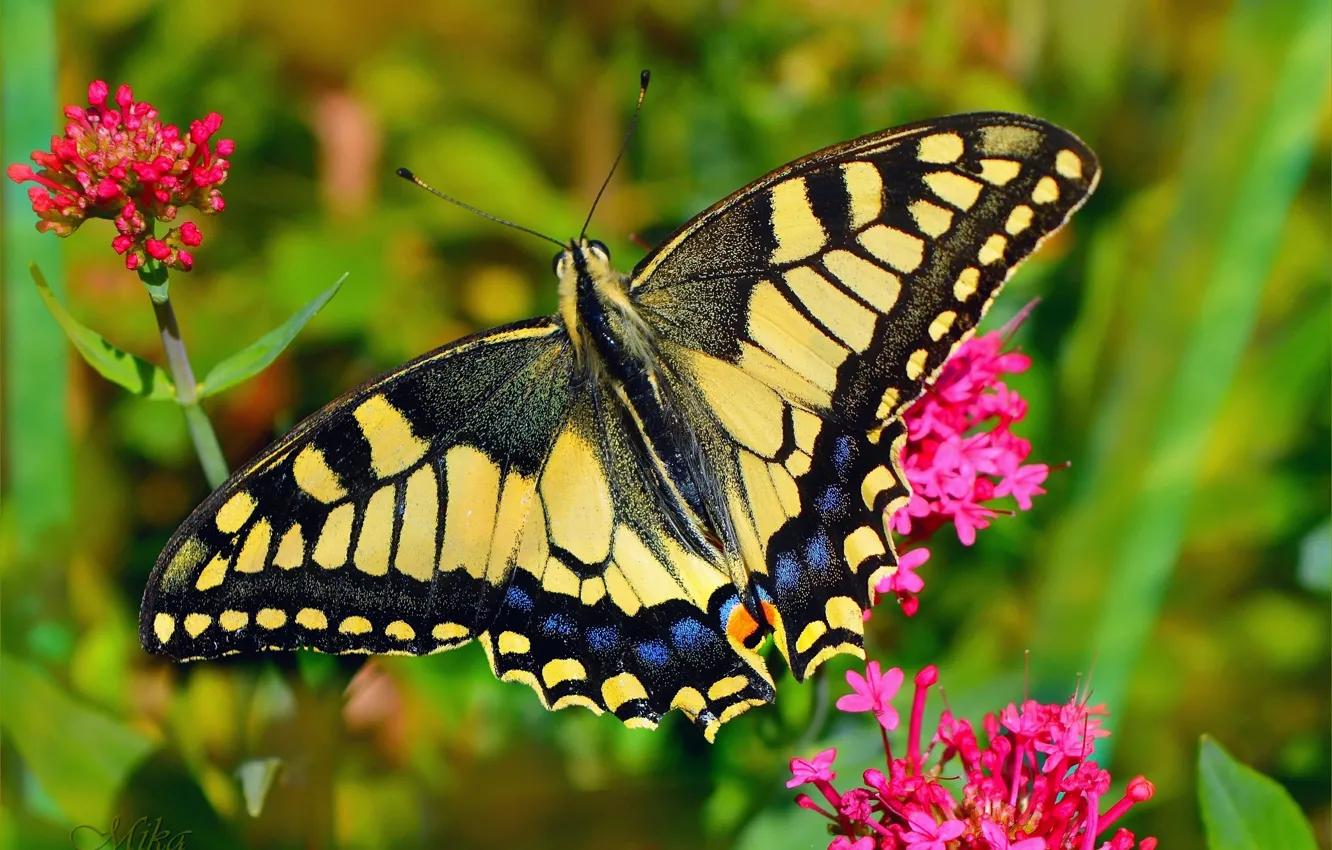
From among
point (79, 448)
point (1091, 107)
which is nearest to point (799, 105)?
point (1091, 107)

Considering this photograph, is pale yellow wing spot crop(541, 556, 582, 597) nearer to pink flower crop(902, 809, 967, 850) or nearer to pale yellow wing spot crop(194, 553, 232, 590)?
pale yellow wing spot crop(194, 553, 232, 590)

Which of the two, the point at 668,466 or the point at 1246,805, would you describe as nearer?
the point at 1246,805

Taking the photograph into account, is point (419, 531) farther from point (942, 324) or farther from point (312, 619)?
point (942, 324)

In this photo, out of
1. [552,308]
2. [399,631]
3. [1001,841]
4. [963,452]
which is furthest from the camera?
[552,308]

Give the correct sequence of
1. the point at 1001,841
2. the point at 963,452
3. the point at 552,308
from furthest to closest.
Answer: the point at 552,308, the point at 963,452, the point at 1001,841

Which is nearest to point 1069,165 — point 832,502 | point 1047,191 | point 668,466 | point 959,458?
point 1047,191

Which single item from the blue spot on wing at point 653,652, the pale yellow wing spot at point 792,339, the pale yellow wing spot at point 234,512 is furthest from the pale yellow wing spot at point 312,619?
the pale yellow wing spot at point 792,339

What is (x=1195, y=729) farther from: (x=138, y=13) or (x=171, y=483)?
(x=138, y=13)

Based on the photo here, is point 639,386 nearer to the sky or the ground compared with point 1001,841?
nearer to the sky
